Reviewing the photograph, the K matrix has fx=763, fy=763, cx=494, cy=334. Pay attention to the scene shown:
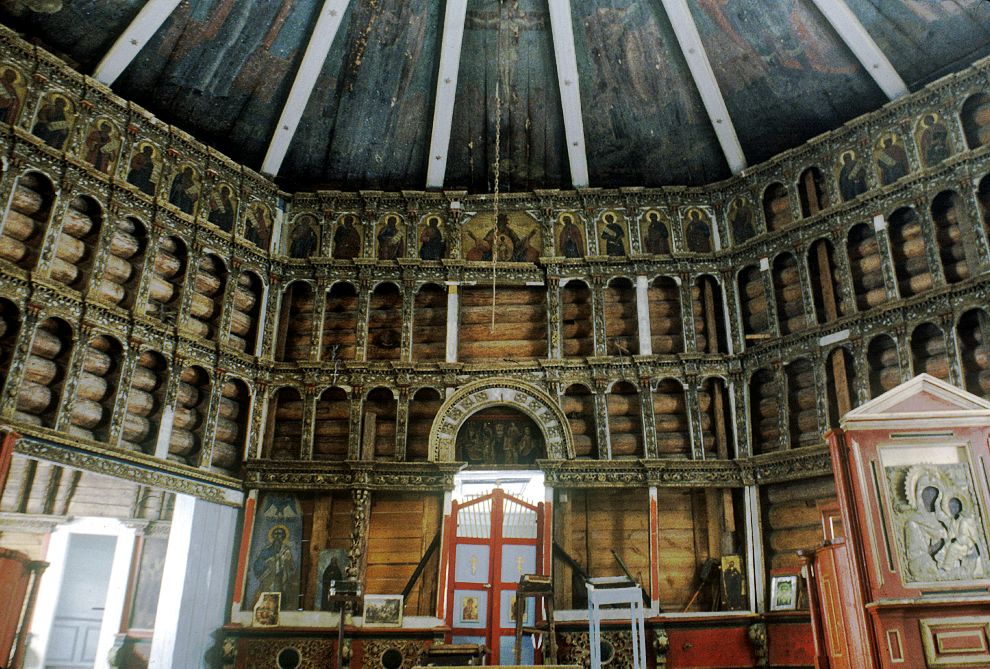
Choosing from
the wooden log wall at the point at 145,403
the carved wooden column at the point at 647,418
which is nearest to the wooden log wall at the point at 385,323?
the wooden log wall at the point at 145,403

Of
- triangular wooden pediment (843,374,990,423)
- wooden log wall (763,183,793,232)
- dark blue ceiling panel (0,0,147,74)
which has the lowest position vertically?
triangular wooden pediment (843,374,990,423)

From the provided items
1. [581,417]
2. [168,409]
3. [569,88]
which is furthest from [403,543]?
[569,88]

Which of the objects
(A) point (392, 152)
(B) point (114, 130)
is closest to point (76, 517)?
(B) point (114, 130)

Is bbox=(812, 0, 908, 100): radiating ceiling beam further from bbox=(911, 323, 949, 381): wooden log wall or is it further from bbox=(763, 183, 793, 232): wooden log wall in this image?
bbox=(911, 323, 949, 381): wooden log wall

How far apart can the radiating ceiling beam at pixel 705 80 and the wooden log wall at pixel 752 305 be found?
207 centimetres

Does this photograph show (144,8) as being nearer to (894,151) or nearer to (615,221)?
(615,221)

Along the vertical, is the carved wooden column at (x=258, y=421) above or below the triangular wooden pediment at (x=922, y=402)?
above

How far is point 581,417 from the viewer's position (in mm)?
14023

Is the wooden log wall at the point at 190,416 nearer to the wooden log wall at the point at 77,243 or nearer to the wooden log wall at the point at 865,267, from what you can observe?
the wooden log wall at the point at 77,243

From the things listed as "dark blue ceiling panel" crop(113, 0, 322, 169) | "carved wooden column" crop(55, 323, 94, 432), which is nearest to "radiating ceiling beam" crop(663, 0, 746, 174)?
"dark blue ceiling panel" crop(113, 0, 322, 169)

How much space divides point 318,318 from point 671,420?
690 cm

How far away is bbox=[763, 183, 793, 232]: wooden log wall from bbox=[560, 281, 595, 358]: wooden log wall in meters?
3.57

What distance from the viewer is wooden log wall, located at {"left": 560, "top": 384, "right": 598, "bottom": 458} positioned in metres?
13.8

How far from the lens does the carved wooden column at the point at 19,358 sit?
10.4m
